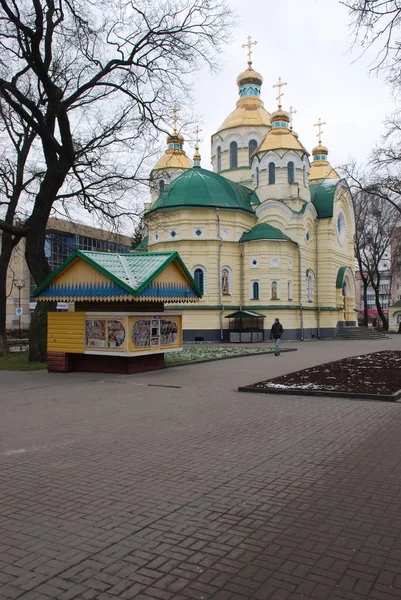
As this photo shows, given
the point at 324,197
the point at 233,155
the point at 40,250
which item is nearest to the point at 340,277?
the point at 324,197

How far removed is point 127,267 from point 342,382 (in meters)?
6.92

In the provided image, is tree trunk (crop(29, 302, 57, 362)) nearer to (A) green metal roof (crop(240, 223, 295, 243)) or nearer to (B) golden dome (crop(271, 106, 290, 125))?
(A) green metal roof (crop(240, 223, 295, 243))

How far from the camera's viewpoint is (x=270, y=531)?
14.4ft

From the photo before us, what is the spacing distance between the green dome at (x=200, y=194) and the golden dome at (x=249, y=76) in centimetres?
1371

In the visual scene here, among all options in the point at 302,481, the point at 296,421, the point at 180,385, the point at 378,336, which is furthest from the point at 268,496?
the point at 378,336

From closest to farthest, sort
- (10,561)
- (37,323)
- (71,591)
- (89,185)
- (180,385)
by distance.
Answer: (71,591), (10,561), (180,385), (37,323), (89,185)

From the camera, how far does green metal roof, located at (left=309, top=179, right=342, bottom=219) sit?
41.2 m

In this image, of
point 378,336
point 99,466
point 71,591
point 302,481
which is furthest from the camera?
point 378,336

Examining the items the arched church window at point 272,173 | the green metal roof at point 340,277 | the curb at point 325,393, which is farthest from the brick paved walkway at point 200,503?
the green metal roof at point 340,277

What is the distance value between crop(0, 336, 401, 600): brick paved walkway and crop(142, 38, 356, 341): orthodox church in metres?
23.8

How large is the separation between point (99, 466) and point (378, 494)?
3.16 m

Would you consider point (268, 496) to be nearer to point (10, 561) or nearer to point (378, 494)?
point (378, 494)

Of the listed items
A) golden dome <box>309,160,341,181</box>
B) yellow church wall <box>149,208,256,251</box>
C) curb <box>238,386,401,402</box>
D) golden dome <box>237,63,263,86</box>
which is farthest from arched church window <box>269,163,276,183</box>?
curb <box>238,386,401,402</box>

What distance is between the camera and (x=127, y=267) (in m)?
15.5
